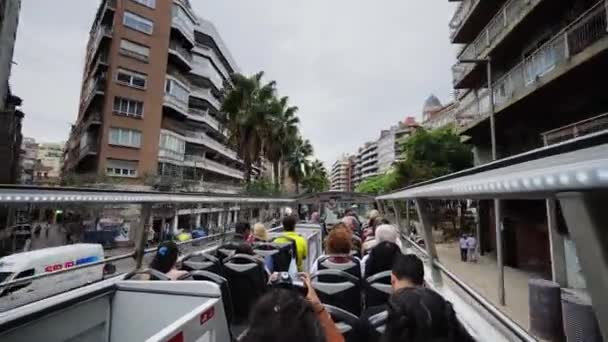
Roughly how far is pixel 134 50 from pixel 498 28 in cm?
2719

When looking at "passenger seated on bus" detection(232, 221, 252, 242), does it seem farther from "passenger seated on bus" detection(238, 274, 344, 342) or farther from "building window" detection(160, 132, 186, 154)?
"building window" detection(160, 132, 186, 154)

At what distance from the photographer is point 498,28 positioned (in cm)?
1303

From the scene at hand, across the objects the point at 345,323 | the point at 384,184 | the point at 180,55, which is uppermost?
the point at 180,55

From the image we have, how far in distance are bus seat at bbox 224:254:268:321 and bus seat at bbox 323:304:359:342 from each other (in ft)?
5.17

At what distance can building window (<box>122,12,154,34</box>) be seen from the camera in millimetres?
27672

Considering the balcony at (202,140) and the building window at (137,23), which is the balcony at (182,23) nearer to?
the building window at (137,23)

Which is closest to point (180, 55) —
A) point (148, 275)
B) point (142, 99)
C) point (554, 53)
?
point (142, 99)

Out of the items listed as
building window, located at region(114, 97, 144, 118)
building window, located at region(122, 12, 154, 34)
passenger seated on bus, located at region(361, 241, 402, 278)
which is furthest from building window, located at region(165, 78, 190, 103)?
passenger seated on bus, located at region(361, 241, 402, 278)

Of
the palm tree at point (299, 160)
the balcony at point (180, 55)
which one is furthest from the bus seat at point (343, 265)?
the palm tree at point (299, 160)

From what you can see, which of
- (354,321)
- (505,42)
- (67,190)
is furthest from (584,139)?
(505,42)

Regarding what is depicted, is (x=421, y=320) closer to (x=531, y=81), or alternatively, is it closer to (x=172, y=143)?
(x=531, y=81)

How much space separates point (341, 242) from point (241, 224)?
91.7 inches

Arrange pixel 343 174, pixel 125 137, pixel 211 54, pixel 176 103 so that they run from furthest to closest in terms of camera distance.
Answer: pixel 343 174 → pixel 211 54 → pixel 176 103 → pixel 125 137

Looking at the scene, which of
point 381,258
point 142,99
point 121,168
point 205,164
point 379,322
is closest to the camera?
point 379,322
